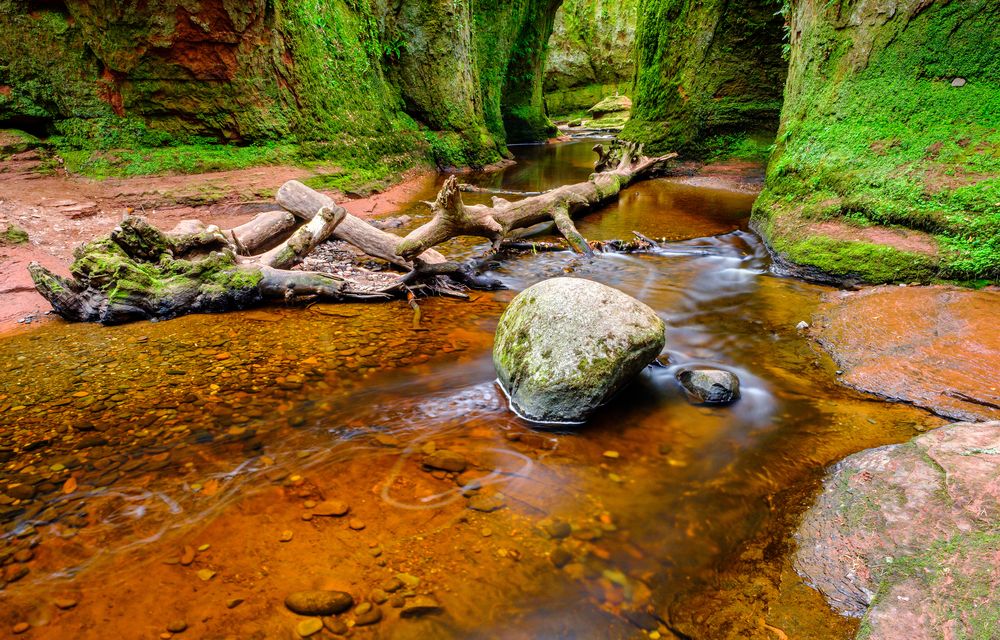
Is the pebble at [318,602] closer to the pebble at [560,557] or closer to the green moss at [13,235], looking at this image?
the pebble at [560,557]

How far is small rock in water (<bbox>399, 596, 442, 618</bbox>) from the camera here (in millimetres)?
2061

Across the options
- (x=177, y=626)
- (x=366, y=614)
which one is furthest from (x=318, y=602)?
(x=177, y=626)

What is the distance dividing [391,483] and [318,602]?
2.63 ft

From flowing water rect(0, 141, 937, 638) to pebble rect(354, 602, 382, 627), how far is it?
0.03 metres

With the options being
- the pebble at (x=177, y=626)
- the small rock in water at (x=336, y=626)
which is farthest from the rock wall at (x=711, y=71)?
the pebble at (x=177, y=626)

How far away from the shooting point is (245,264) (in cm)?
538

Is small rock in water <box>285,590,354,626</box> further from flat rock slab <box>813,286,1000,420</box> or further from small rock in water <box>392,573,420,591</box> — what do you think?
flat rock slab <box>813,286,1000,420</box>

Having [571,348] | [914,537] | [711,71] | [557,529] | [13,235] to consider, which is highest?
[711,71]

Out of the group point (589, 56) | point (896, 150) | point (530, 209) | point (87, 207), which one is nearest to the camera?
point (896, 150)

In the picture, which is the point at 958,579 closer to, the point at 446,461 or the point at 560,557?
the point at 560,557

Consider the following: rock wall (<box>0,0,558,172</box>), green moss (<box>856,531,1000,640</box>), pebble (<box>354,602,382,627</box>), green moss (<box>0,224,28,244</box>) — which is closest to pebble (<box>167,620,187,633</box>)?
pebble (<box>354,602,382,627</box>)

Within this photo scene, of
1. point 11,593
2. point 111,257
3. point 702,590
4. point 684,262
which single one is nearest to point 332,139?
point 111,257

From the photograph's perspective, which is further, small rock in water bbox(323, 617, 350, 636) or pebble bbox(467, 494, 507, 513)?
pebble bbox(467, 494, 507, 513)

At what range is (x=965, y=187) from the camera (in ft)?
17.3
